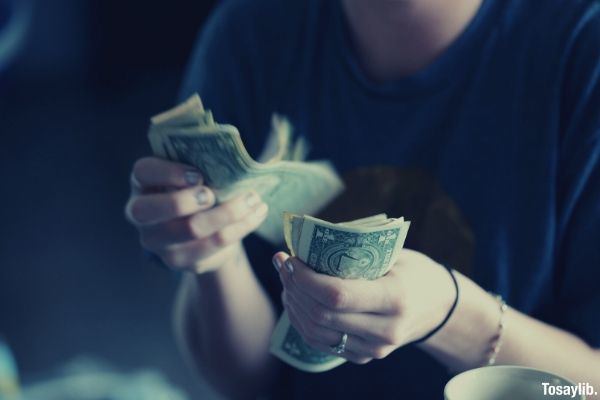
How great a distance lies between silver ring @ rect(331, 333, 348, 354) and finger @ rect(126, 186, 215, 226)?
6.8 inches

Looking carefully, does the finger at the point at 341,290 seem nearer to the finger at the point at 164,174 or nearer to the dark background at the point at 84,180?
the finger at the point at 164,174

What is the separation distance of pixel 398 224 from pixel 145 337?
5.39ft

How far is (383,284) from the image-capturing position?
0.56 metres

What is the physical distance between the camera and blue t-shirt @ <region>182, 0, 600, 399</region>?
0.71 meters

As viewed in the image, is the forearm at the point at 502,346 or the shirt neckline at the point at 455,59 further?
the shirt neckline at the point at 455,59

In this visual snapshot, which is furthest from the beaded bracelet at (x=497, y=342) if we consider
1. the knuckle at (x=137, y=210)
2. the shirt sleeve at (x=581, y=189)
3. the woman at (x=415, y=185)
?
the knuckle at (x=137, y=210)

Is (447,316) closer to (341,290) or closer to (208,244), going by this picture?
(341,290)

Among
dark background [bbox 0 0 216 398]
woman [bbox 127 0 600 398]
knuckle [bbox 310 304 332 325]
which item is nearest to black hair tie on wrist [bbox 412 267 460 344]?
woman [bbox 127 0 600 398]

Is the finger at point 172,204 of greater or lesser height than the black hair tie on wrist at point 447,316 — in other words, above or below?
above

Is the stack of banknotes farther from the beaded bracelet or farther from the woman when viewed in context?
the beaded bracelet

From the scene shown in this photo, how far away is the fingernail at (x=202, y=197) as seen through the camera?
66 centimetres

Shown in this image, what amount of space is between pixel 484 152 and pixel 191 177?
30 centimetres

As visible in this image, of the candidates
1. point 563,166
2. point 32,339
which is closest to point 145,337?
point 32,339

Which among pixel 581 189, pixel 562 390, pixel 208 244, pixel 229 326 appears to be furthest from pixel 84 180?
pixel 562 390
